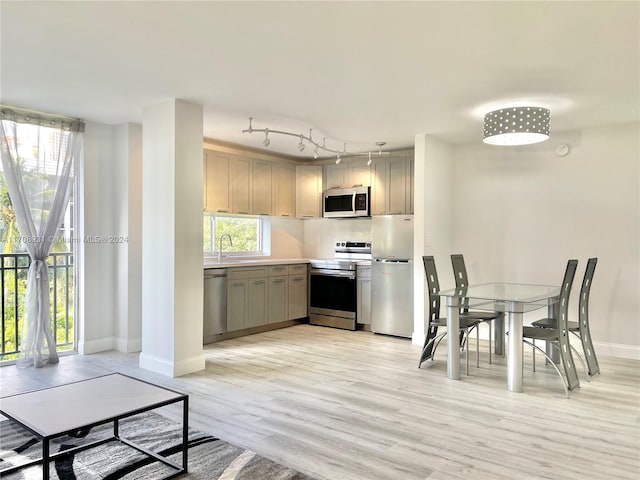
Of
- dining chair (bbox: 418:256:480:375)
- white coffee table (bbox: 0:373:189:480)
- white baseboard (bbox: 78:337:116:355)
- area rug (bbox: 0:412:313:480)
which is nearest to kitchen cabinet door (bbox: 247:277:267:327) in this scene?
white baseboard (bbox: 78:337:116:355)

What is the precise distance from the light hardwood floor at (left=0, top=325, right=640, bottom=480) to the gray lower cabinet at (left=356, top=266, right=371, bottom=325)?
1.15 m

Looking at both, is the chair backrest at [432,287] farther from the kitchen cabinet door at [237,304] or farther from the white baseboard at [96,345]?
the white baseboard at [96,345]

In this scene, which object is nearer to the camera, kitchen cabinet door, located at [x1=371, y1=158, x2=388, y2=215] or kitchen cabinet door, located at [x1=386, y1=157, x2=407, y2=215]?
kitchen cabinet door, located at [x1=386, y1=157, x2=407, y2=215]

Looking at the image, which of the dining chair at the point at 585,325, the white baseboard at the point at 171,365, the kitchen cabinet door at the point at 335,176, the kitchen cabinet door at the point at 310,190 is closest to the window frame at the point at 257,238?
the kitchen cabinet door at the point at 310,190

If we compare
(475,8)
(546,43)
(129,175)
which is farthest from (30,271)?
(546,43)

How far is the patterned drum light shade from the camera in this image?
12.9 feet

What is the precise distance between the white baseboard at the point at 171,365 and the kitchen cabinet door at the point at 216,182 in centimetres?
201

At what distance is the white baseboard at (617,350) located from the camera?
477cm

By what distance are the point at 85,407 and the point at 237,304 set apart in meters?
3.33

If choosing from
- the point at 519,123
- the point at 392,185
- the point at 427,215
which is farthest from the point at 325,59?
the point at 392,185

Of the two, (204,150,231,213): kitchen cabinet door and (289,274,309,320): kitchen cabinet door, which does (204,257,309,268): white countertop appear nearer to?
(289,274,309,320): kitchen cabinet door

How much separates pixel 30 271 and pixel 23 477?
257 centimetres

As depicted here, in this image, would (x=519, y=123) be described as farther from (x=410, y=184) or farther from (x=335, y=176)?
(x=335, y=176)

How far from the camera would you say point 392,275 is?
5828mm
